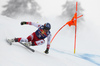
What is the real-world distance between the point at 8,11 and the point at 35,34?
10078 millimetres

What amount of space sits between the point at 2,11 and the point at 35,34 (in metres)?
10.2

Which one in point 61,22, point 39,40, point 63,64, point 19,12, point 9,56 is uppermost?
point 19,12

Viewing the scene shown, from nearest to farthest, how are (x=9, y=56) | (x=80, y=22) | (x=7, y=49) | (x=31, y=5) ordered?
(x=9, y=56), (x=7, y=49), (x=80, y=22), (x=31, y=5)

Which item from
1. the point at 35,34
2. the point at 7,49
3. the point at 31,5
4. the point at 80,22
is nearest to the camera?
the point at 7,49

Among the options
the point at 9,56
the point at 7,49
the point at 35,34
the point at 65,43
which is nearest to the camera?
the point at 9,56

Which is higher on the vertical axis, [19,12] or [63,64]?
[19,12]

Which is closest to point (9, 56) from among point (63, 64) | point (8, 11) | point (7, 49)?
point (7, 49)

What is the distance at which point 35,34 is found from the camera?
2916 mm

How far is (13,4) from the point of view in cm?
1229

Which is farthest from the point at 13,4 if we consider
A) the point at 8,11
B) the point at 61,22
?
the point at 61,22

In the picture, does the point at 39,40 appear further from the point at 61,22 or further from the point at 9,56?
the point at 61,22

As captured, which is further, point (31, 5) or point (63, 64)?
point (31, 5)

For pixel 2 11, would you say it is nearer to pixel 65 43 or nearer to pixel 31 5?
pixel 31 5

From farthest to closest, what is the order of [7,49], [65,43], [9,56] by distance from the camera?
[65,43] → [7,49] → [9,56]
